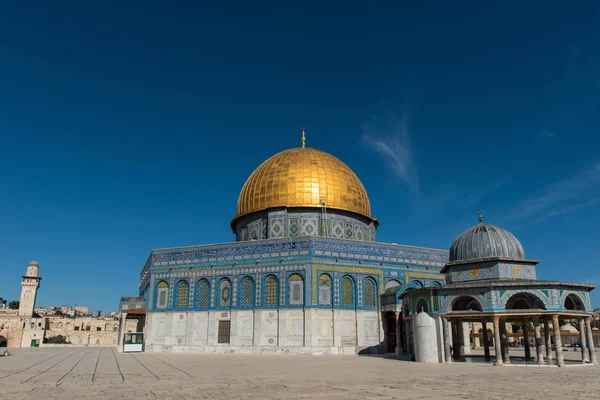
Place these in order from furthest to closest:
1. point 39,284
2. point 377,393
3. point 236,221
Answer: point 39,284, point 236,221, point 377,393

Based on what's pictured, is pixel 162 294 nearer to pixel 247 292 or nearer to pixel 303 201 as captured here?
pixel 247 292

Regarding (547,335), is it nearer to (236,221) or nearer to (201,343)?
(201,343)

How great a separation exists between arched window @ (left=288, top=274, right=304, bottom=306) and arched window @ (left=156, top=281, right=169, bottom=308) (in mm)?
7905

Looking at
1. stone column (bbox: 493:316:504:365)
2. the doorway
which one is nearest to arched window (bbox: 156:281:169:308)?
the doorway

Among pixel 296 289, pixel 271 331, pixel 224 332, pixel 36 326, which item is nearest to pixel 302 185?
pixel 296 289

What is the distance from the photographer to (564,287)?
60.5 feet

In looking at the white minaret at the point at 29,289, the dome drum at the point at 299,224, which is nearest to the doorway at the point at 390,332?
the dome drum at the point at 299,224

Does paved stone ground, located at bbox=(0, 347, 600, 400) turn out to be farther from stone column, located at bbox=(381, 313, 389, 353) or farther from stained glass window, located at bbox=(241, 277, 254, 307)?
stained glass window, located at bbox=(241, 277, 254, 307)

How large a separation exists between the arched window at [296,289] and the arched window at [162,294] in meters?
7.90

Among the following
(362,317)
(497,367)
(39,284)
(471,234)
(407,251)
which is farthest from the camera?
(39,284)

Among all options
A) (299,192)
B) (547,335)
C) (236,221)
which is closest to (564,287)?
(547,335)

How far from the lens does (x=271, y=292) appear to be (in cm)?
2716

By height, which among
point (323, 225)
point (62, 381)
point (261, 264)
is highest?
point (323, 225)

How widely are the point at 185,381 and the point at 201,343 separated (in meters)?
16.5
